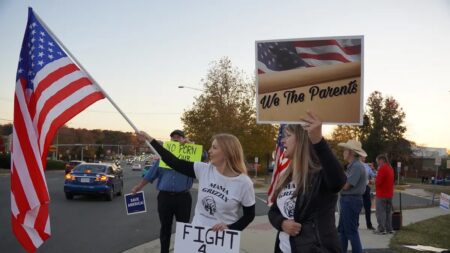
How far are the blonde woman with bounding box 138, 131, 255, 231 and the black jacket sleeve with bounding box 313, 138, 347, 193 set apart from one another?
1.29 m

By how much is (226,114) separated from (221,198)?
111ft

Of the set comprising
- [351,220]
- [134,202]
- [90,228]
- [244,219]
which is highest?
[244,219]

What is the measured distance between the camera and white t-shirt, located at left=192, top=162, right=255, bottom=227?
426 cm

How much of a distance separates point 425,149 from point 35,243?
135848mm

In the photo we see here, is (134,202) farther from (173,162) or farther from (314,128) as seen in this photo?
(314,128)

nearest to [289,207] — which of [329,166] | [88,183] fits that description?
[329,166]

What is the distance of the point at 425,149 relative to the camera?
420 ft

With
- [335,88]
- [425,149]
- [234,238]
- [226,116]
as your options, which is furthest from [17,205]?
[425,149]

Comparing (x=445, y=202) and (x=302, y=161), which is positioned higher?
(x=302, y=161)

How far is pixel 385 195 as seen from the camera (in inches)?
436

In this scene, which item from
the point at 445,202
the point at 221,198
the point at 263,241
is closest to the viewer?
the point at 221,198

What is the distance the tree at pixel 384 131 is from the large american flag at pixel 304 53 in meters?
75.4

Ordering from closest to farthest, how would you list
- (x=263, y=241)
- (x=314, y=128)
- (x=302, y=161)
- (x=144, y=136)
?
(x=314, y=128) < (x=302, y=161) < (x=144, y=136) < (x=263, y=241)

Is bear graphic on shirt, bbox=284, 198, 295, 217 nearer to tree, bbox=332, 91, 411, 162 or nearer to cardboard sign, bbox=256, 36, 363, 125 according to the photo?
cardboard sign, bbox=256, 36, 363, 125
